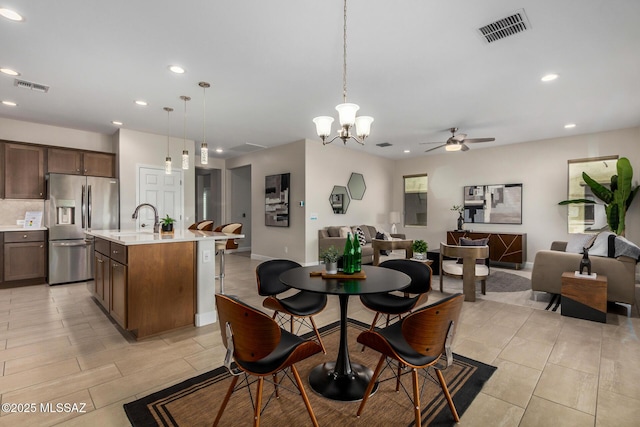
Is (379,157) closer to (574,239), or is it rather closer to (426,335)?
(574,239)

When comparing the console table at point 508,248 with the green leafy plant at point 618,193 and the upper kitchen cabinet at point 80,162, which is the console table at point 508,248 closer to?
the green leafy plant at point 618,193

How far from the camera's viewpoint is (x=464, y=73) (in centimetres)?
351

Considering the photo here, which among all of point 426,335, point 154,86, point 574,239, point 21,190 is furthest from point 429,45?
point 21,190

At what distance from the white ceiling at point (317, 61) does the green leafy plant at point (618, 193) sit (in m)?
0.86

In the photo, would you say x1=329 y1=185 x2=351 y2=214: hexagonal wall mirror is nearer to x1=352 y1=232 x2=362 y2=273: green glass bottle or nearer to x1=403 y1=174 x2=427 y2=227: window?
x1=403 y1=174 x2=427 y2=227: window

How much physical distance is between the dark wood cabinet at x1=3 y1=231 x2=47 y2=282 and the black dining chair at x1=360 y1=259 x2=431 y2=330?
5.58 m

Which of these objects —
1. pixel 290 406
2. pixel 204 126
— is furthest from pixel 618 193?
pixel 204 126

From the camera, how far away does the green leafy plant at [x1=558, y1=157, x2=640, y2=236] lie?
5352 mm

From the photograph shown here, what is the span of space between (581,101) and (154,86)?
5.82 metres

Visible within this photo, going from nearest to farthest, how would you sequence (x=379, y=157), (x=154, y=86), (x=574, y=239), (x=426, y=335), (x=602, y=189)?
(x=426, y=335)
(x=154, y=86)
(x=574, y=239)
(x=602, y=189)
(x=379, y=157)

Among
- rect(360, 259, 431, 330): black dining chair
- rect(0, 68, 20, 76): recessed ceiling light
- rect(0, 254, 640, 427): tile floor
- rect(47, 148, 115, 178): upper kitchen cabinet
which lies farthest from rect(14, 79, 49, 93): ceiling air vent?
rect(360, 259, 431, 330): black dining chair

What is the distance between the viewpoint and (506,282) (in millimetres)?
5367

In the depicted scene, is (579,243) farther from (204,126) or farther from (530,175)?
(204,126)

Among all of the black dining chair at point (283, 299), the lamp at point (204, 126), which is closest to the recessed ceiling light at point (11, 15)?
the lamp at point (204, 126)
